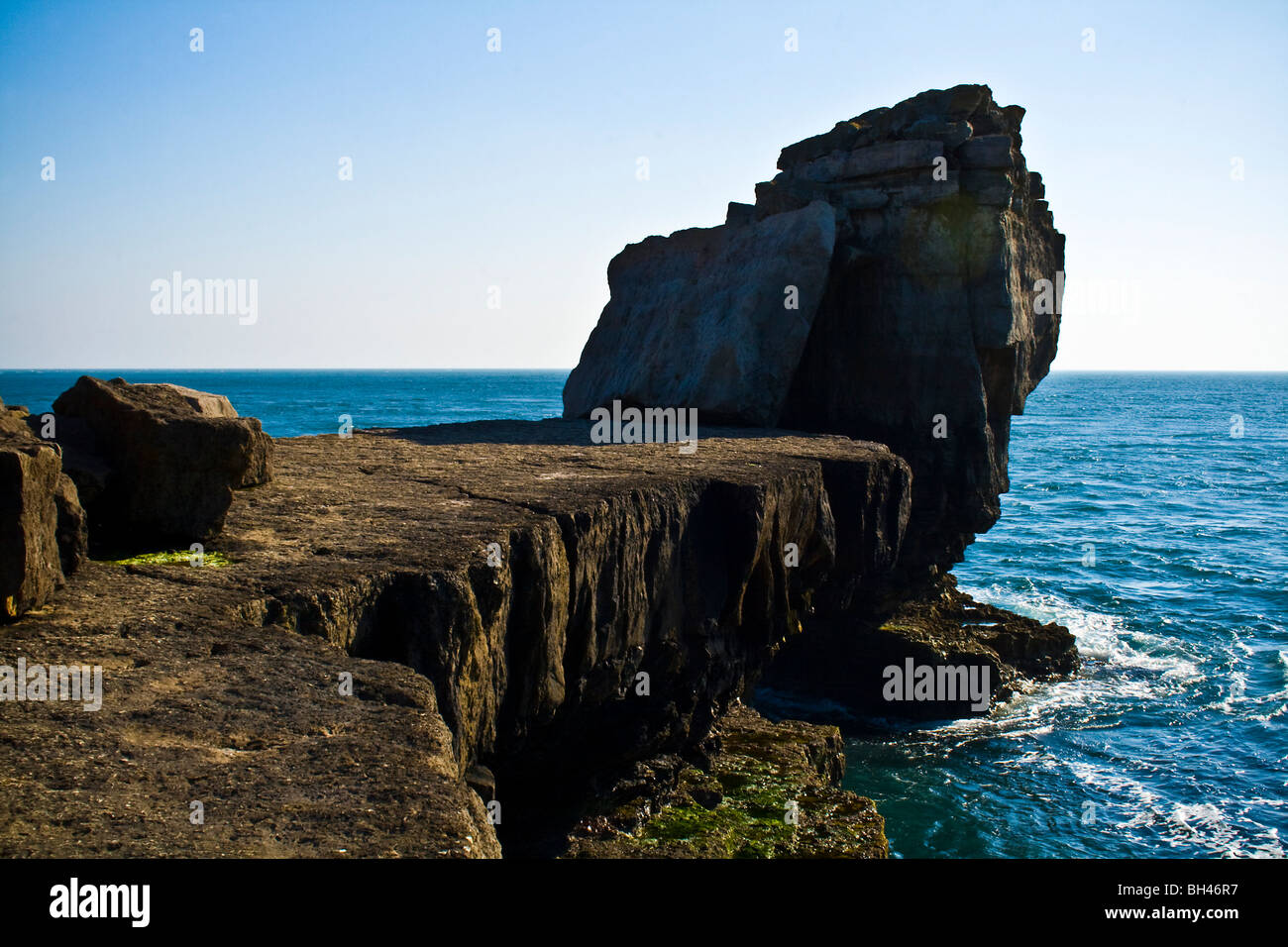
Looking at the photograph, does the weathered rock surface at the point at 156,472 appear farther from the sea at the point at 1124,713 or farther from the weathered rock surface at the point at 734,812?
the sea at the point at 1124,713

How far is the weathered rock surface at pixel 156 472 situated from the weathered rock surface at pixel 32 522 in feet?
3.26

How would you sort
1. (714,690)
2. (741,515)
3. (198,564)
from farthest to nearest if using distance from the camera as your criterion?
(714,690), (741,515), (198,564)

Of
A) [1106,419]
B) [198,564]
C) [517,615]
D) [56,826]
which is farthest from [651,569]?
[1106,419]

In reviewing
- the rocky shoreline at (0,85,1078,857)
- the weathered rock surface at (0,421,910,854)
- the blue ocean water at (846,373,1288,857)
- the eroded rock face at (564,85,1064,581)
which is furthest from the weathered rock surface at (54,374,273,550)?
the blue ocean water at (846,373,1288,857)

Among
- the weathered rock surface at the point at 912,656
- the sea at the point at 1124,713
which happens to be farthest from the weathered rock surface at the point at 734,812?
the weathered rock surface at the point at 912,656

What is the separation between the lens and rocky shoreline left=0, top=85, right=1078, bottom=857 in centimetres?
502

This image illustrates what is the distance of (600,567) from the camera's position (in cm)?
980

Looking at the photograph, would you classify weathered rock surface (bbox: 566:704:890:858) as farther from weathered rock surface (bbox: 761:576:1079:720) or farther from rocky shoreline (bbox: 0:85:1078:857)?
weathered rock surface (bbox: 761:576:1079:720)

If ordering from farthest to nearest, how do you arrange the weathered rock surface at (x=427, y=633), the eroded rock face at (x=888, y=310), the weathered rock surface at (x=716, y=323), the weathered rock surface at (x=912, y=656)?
1. the weathered rock surface at (x=912, y=656)
2. the eroded rock face at (x=888, y=310)
3. the weathered rock surface at (x=716, y=323)
4. the weathered rock surface at (x=427, y=633)

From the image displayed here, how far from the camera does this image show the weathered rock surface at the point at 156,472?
313 inches

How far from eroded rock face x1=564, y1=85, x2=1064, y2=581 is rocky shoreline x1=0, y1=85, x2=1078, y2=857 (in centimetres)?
7

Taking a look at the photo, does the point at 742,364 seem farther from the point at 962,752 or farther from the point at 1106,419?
the point at 1106,419
